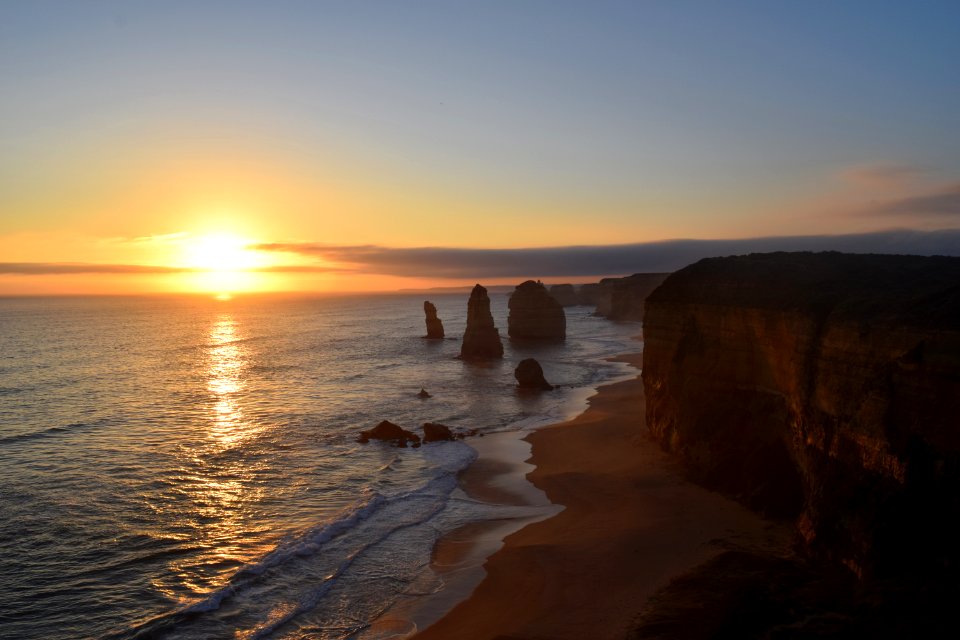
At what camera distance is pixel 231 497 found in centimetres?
2797

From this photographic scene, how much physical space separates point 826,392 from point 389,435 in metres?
26.5

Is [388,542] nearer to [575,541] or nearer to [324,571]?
[324,571]

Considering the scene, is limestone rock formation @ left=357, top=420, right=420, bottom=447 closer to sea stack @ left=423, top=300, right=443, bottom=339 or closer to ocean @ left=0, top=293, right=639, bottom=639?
ocean @ left=0, top=293, right=639, bottom=639

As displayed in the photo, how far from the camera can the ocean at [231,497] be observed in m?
18.1

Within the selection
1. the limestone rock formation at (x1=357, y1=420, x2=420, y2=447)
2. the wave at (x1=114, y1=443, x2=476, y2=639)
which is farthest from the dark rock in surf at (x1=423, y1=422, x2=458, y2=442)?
the wave at (x1=114, y1=443, x2=476, y2=639)

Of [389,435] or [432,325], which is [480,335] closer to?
[432,325]

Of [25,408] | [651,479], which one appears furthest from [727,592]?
[25,408]

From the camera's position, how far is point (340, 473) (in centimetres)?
3147

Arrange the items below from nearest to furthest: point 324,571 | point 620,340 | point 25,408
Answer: point 324,571, point 25,408, point 620,340

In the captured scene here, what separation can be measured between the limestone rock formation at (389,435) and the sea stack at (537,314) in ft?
215

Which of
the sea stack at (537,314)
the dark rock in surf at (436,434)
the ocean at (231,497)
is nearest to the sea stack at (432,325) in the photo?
the sea stack at (537,314)

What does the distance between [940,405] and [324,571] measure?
17986 millimetres

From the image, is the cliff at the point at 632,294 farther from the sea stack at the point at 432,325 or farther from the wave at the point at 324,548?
the wave at the point at 324,548

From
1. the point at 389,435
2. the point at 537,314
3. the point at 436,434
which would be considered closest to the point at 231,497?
the point at 389,435
